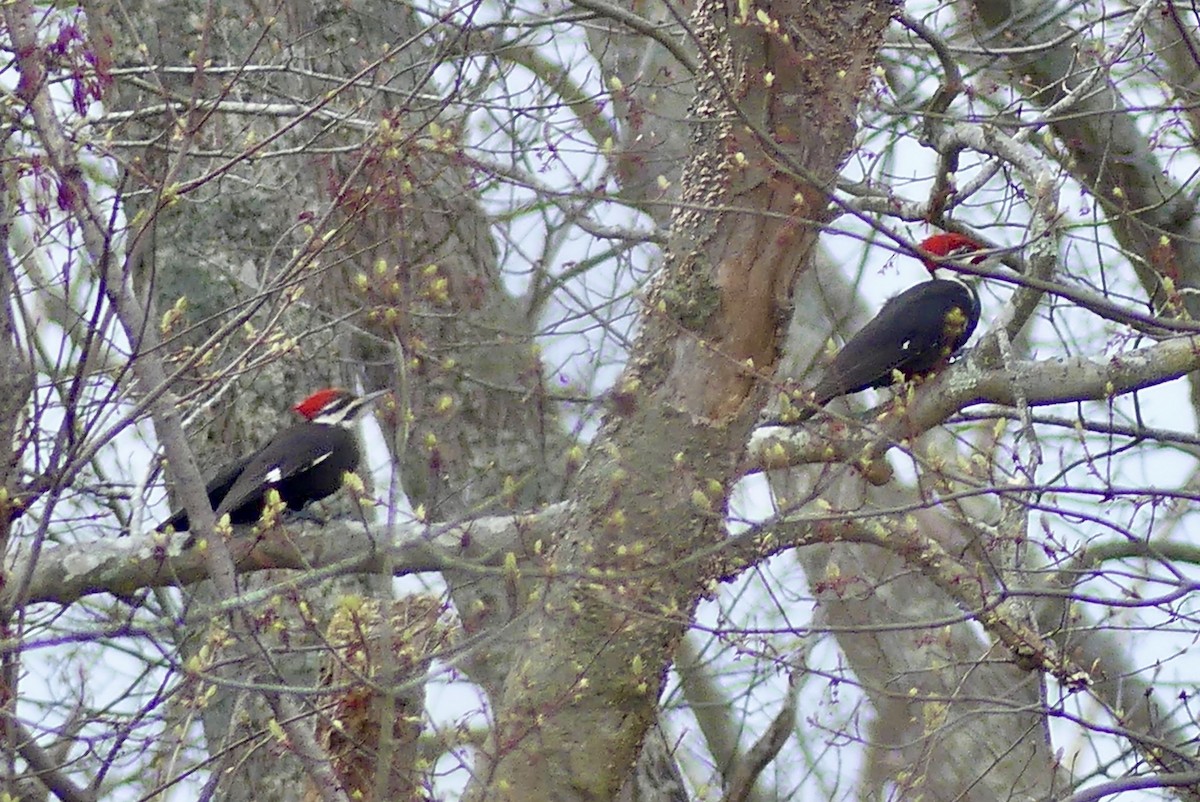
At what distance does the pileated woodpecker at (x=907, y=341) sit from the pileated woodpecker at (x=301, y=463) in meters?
1.76

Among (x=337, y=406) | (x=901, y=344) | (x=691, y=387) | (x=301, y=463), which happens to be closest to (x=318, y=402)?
(x=337, y=406)

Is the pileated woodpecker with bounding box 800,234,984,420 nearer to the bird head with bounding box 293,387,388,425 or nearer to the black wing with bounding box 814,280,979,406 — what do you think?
the black wing with bounding box 814,280,979,406

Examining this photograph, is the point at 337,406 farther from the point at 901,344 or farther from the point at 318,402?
the point at 901,344

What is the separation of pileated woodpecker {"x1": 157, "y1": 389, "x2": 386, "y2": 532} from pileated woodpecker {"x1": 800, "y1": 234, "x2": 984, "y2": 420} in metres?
1.76

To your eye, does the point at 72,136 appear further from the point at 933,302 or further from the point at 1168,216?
the point at 1168,216

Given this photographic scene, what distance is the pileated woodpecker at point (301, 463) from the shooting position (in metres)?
5.29

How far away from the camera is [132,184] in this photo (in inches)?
233

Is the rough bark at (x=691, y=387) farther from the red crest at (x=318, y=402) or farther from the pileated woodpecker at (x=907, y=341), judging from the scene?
the red crest at (x=318, y=402)

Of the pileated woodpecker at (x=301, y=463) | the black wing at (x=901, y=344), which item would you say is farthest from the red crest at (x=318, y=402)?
the black wing at (x=901, y=344)

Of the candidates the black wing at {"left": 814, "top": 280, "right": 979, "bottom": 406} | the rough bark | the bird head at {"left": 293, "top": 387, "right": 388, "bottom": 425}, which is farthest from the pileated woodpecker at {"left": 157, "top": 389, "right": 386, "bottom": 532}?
the black wing at {"left": 814, "top": 280, "right": 979, "bottom": 406}

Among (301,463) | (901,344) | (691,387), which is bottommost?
(691,387)

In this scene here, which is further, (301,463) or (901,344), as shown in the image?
(901,344)

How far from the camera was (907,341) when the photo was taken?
5727 mm

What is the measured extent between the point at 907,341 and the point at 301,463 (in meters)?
2.26
